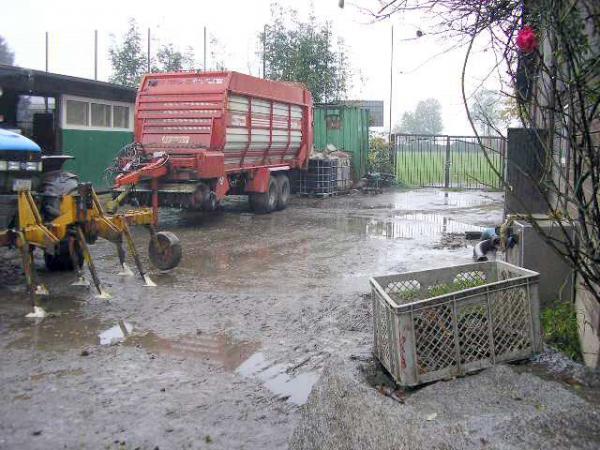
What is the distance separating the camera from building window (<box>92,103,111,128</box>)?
53.3 ft

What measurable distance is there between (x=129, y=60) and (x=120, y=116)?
18.9 ft

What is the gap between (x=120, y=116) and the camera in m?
17.3

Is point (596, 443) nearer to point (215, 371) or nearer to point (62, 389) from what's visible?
point (215, 371)

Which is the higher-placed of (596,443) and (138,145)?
(138,145)

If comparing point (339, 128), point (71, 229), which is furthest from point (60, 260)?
point (339, 128)

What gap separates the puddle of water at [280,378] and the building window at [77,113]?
11.7 metres

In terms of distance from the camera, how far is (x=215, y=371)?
195 inches

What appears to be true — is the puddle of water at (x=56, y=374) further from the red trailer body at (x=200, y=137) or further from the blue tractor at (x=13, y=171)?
the red trailer body at (x=200, y=137)

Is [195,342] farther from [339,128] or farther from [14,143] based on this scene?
[339,128]

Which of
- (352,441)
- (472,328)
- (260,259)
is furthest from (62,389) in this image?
(260,259)

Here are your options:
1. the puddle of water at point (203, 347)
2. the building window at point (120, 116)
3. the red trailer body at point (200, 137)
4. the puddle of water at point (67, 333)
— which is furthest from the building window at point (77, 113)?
the puddle of water at point (203, 347)

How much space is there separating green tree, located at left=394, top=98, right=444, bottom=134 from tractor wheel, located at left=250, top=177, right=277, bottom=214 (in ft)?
205

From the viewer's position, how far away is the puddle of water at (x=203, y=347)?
5293mm

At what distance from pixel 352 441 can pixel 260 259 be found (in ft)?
19.8
